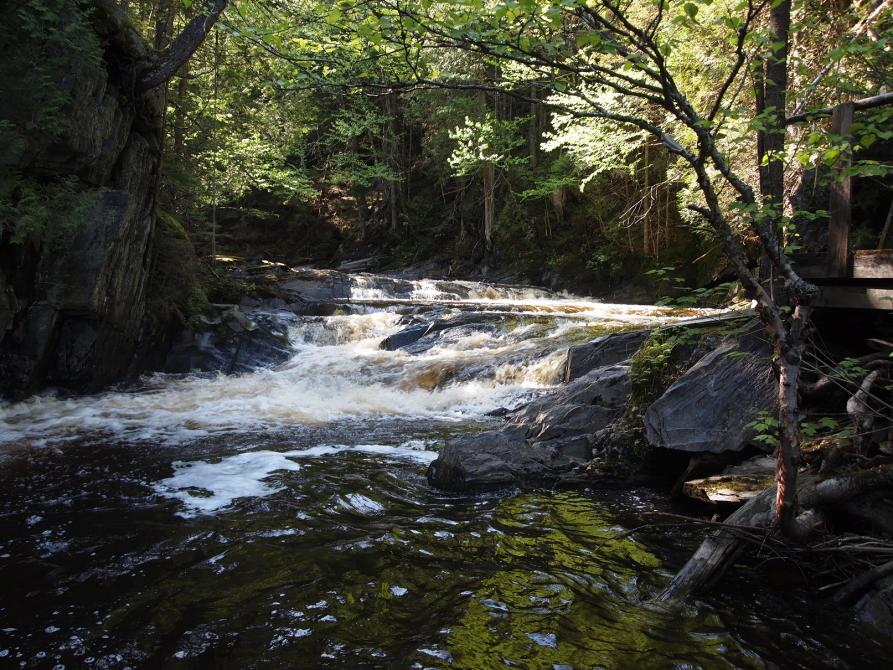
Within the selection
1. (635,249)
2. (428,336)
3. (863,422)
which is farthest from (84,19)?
(635,249)

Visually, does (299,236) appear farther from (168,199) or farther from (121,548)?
(121,548)

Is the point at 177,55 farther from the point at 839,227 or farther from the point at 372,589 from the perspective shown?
the point at 839,227

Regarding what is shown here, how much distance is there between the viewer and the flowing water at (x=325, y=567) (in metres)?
3.25

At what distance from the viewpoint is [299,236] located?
33.2 metres

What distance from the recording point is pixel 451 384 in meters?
11.4

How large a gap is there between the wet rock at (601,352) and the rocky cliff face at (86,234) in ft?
26.8

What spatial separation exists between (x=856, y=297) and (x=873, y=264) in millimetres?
325

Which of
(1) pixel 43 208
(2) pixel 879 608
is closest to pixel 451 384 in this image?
(1) pixel 43 208

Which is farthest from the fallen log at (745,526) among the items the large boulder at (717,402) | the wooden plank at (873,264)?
the wooden plank at (873,264)

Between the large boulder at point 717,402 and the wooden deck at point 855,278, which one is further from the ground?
the wooden deck at point 855,278

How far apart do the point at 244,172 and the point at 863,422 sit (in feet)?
57.4

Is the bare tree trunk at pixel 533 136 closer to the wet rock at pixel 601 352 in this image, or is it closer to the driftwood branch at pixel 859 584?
the wet rock at pixel 601 352

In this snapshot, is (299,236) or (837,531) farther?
(299,236)

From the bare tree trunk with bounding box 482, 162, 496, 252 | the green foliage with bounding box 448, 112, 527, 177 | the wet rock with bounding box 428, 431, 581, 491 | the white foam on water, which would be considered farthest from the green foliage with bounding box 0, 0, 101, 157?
the bare tree trunk with bounding box 482, 162, 496, 252
